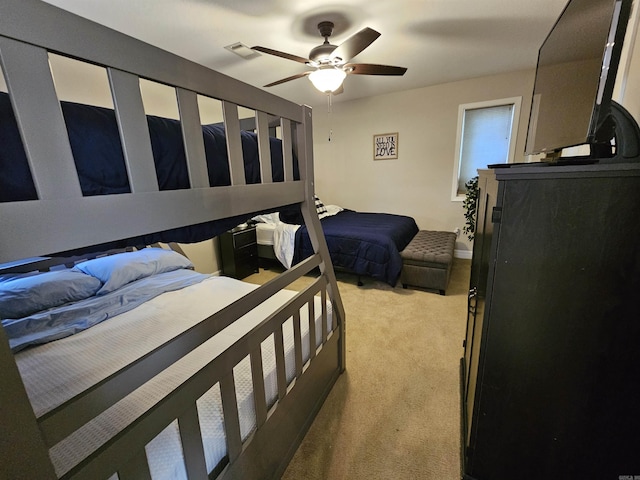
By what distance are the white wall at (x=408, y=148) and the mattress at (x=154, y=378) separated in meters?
3.03

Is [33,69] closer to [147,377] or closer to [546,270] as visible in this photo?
[147,377]

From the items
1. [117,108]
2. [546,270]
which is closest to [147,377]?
[117,108]

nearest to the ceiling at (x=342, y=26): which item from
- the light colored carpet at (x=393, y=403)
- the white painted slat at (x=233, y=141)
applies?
the white painted slat at (x=233, y=141)

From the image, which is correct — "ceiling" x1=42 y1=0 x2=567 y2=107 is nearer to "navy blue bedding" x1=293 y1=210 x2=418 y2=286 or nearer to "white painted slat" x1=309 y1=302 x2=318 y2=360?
"navy blue bedding" x1=293 y1=210 x2=418 y2=286

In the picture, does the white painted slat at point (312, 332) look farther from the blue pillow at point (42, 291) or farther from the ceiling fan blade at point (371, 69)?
the ceiling fan blade at point (371, 69)

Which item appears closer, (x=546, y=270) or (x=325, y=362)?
(x=546, y=270)

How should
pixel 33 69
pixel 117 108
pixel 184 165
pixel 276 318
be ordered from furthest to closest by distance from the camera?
1. pixel 276 318
2. pixel 184 165
3. pixel 117 108
4. pixel 33 69

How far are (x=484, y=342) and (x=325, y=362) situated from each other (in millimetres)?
926

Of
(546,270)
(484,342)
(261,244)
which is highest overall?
(546,270)

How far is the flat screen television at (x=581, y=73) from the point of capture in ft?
2.31

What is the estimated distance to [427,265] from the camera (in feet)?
9.43

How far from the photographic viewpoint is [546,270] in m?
0.84

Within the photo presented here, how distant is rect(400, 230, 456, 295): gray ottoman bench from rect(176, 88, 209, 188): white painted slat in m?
2.51

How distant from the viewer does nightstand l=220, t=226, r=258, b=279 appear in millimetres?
3312
